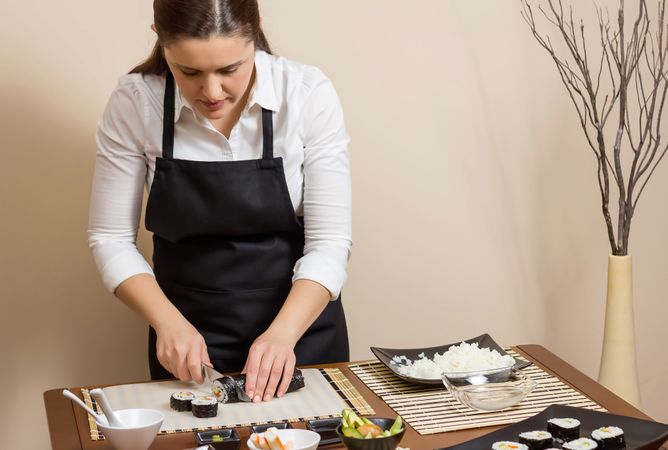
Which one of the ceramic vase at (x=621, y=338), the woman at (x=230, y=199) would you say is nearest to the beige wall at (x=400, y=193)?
the ceramic vase at (x=621, y=338)

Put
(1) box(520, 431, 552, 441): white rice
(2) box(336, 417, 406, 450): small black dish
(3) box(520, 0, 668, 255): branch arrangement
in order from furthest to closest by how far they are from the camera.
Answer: (3) box(520, 0, 668, 255): branch arrangement → (1) box(520, 431, 552, 441): white rice → (2) box(336, 417, 406, 450): small black dish

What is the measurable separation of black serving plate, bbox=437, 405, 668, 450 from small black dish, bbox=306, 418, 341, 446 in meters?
0.21

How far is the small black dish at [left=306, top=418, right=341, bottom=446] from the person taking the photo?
5.52ft

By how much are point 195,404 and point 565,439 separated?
0.71 metres

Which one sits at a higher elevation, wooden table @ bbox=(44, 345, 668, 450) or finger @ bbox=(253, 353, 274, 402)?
finger @ bbox=(253, 353, 274, 402)

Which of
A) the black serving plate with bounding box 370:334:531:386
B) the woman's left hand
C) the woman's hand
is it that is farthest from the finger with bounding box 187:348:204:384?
the black serving plate with bounding box 370:334:531:386

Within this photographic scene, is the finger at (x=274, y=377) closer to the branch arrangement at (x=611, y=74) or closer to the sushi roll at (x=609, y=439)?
the sushi roll at (x=609, y=439)

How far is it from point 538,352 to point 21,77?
1790 millimetres

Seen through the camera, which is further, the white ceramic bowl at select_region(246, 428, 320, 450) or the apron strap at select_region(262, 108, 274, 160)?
the apron strap at select_region(262, 108, 274, 160)

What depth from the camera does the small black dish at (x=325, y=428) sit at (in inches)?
66.2

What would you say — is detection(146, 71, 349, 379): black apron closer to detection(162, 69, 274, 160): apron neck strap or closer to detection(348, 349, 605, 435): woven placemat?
detection(162, 69, 274, 160): apron neck strap

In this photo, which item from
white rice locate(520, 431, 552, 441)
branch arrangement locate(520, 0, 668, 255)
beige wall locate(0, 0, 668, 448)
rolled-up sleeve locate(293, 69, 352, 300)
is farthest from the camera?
branch arrangement locate(520, 0, 668, 255)

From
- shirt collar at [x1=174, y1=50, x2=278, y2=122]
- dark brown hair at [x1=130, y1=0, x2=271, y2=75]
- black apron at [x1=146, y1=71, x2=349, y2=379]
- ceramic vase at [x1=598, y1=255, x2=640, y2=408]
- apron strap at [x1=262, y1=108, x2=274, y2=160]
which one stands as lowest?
ceramic vase at [x1=598, y1=255, x2=640, y2=408]

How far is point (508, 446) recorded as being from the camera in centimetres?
161
